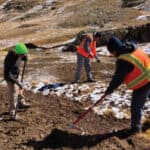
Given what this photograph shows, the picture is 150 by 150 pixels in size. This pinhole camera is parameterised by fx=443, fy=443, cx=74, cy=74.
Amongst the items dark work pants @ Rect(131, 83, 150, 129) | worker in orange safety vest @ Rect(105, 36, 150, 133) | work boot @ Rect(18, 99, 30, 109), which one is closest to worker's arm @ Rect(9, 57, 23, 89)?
work boot @ Rect(18, 99, 30, 109)

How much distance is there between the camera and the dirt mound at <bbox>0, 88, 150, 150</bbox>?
1271 centimetres

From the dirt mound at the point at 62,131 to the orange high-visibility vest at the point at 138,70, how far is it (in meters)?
1.82

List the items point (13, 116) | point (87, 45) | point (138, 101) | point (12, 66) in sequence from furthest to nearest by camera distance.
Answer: point (87, 45)
point (13, 116)
point (12, 66)
point (138, 101)

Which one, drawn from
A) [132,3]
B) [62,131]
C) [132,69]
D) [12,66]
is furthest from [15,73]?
[132,3]

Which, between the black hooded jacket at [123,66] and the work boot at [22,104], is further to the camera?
the work boot at [22,104]

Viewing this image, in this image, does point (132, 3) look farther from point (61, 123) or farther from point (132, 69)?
point (132, 69)

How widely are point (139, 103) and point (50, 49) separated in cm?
2113

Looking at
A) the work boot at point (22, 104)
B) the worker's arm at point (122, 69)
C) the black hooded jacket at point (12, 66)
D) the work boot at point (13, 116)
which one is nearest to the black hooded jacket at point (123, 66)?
the worker's arm at point (122, 69)

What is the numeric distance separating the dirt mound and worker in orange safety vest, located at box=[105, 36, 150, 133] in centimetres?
127

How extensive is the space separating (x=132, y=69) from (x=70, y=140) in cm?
294

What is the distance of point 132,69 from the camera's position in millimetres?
11680

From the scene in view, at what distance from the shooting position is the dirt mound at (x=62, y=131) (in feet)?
41.7

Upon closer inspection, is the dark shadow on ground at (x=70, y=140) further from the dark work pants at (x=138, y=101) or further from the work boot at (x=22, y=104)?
the work boot at (x=22, y=104)

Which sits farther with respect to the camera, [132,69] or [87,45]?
[87,45]
